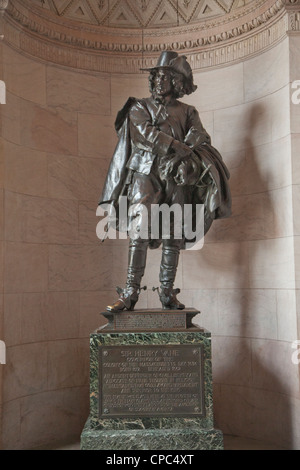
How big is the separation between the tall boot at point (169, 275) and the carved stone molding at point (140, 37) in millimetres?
2185

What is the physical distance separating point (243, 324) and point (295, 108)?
205cm

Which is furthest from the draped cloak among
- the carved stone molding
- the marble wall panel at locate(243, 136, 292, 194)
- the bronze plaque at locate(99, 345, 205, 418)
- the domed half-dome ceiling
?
the domed half-dome ceiling

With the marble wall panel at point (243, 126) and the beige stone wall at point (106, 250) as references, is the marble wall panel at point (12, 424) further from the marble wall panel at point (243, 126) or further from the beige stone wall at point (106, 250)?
the marble wall panel at point (243, 126)

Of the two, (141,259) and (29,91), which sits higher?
(29,91)

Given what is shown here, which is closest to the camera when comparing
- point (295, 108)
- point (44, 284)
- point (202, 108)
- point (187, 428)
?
point (187, 428)

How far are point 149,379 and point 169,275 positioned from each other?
82cm

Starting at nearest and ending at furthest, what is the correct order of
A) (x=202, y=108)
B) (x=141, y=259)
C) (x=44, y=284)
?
(x=141, y=259) → (x=44, y=284) → (x=202, y=108)

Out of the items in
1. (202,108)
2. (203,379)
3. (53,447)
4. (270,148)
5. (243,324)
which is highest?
(202,108)

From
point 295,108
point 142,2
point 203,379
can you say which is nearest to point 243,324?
point 203,379

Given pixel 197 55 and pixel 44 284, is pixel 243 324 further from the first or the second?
pixel 197 55

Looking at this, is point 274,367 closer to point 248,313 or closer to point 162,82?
point 248,313

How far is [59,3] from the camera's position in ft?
17.4

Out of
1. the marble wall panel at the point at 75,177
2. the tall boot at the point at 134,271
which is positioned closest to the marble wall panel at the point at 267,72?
the marble wall panel at the point at 75,177

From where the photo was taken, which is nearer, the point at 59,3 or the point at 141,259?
the point at 141,259
